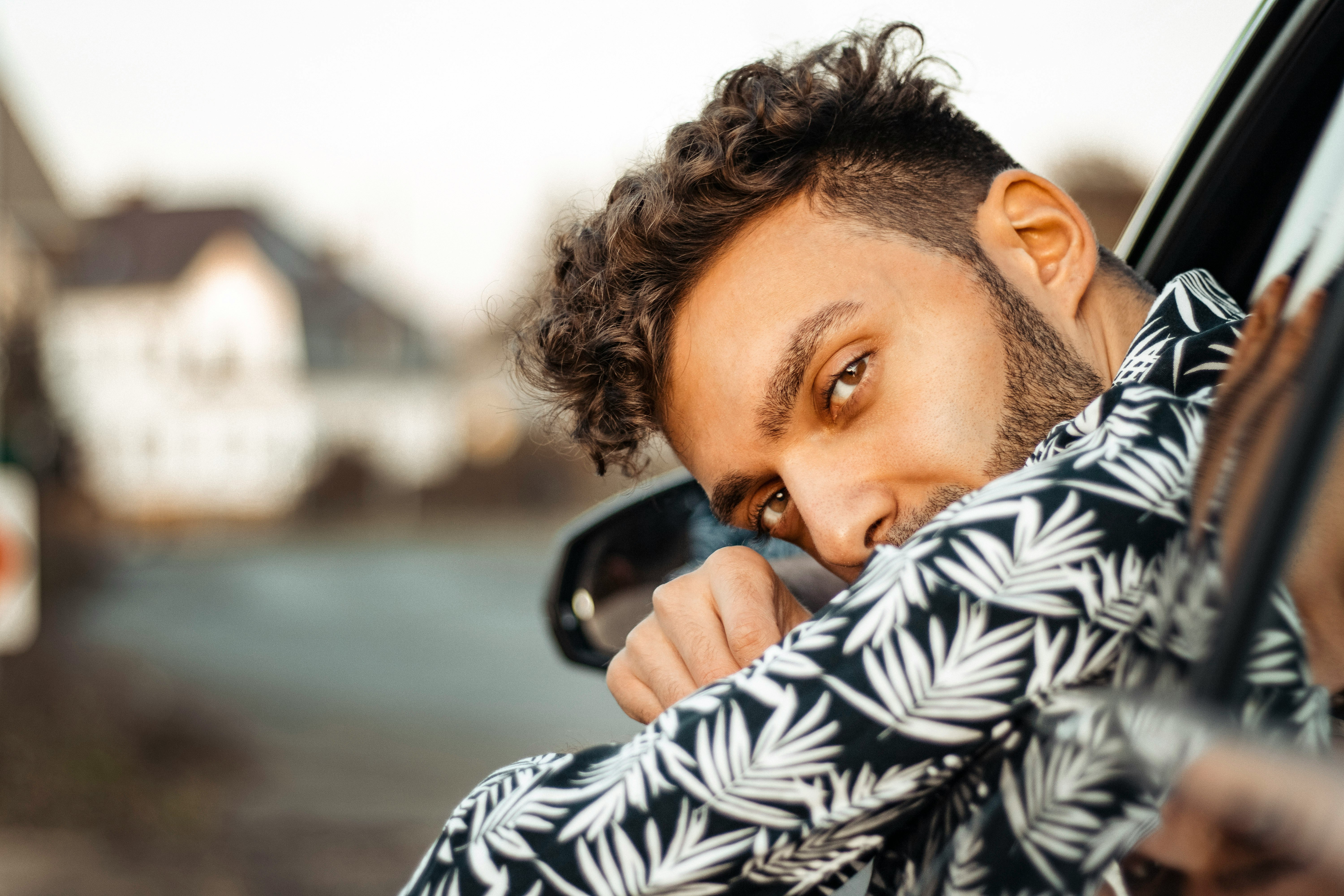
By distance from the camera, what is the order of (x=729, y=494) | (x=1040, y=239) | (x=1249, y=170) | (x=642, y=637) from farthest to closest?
(x=1249, y=170)
(x=1040, y=239)
(x=729, y=494)
(x=642, y=637)

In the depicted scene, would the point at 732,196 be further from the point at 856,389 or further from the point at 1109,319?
the point at 1109,319

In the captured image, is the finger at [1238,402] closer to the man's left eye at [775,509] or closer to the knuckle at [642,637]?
the knuckle at [642,637]

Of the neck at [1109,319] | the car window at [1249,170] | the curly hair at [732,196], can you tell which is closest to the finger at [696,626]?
the curly hair at [732,196]

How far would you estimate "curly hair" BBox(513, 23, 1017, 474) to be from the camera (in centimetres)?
216

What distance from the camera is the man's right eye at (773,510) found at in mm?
2072

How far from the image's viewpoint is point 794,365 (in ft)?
6.02

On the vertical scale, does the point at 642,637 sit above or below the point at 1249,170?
below

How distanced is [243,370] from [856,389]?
1722 inches

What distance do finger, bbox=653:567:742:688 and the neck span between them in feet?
2.94

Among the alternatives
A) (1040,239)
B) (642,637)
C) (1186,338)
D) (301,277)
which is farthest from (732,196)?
(301,277)

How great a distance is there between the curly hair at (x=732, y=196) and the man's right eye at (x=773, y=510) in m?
0.31

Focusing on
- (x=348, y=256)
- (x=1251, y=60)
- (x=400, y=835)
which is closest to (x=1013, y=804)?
(x=1251, y=60)

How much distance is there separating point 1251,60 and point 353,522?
34878 millimetres

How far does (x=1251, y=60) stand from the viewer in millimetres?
2227
